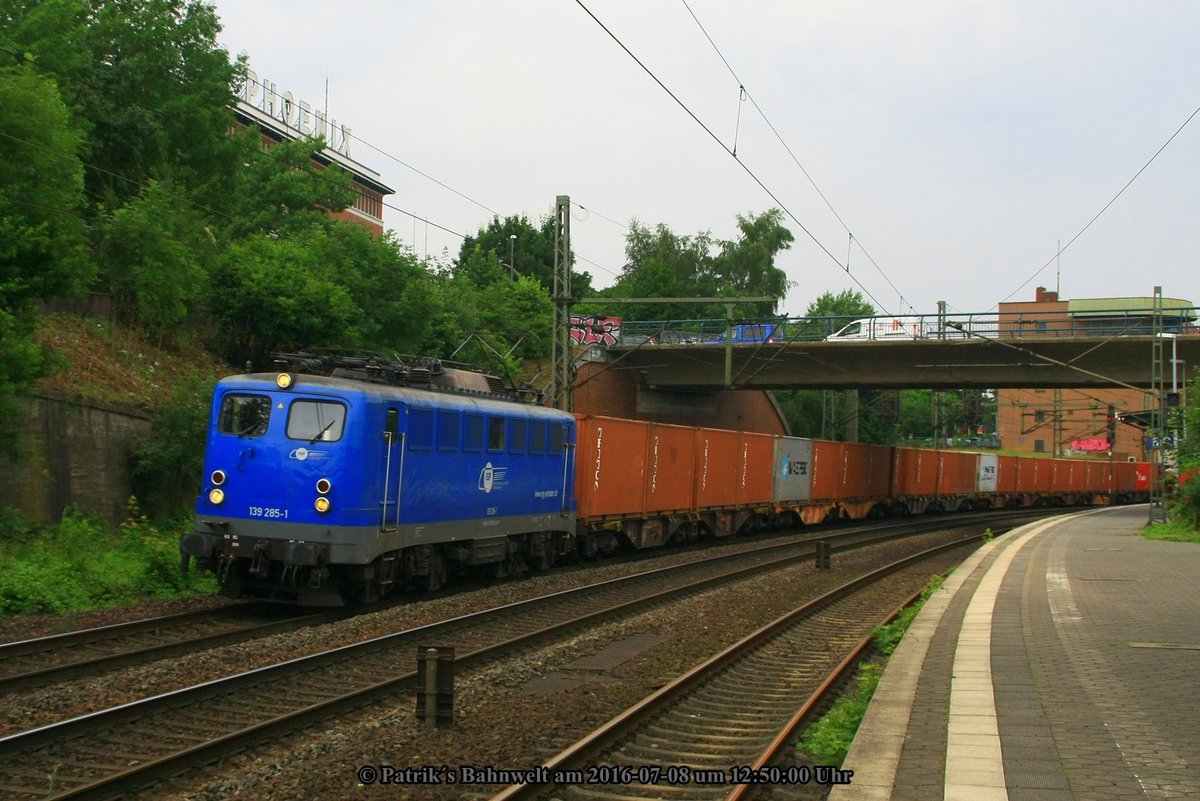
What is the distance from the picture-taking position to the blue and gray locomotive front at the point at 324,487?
1362 centimetres

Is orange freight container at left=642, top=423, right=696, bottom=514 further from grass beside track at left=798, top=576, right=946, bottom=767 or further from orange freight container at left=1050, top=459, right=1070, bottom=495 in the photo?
orange freight container at left=1050, top=459, right=1070, bottom=495

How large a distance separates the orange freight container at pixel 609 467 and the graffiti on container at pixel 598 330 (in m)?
19.1

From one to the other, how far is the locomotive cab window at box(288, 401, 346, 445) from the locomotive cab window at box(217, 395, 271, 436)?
38 centimetres

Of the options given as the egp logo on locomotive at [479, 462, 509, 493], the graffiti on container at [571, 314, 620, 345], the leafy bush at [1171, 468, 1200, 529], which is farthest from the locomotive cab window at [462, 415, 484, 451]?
the graffiti on container at [571, 314, 620, 345]

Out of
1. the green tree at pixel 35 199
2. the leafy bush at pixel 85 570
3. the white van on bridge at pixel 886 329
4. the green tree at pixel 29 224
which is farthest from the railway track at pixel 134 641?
the white van on bridge at pixel 886 329

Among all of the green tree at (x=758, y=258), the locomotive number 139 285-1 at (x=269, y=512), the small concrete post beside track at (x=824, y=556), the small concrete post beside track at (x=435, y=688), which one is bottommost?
the small concrete post beside track at (x=435, y=688)

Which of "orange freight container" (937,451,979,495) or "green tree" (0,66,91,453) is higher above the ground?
"green tree" (0,66,91,453)

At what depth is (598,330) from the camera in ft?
144

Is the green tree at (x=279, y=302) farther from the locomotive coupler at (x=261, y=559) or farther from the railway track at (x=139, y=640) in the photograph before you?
the locomotive coupler at (x=261, y=559)

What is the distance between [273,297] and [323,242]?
3.07m

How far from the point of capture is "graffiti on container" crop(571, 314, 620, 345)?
44231 mm

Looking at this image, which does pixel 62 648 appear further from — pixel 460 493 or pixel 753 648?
pixel 753 648

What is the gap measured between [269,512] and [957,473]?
41.9 meters

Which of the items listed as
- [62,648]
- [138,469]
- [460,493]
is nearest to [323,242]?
[138,469]
